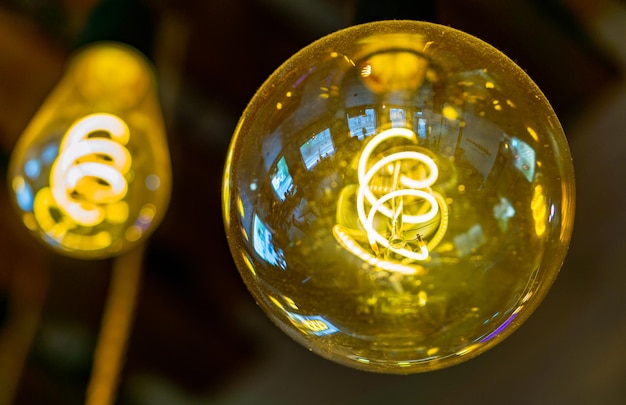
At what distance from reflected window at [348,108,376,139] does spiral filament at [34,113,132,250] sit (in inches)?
14.0

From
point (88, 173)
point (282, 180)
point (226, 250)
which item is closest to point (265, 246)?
point (282, 180)

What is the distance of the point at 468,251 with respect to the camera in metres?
0.41

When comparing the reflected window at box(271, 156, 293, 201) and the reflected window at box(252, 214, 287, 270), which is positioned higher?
the reflected window at box(271, 156, 293, 201)

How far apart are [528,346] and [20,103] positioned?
1006 millimetres

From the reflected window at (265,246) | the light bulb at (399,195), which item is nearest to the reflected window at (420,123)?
the light bulb at (399,195)

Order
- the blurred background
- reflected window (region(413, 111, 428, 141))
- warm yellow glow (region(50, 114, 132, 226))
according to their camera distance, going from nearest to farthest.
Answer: reflected window (region(413, 111, 428, 141)) < warm yellow glow (region(50, 114, 132, 226)) < the blurred background

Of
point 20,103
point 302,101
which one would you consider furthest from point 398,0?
point 20,103

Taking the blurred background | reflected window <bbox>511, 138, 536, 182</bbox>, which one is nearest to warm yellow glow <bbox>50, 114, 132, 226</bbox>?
the blurred background

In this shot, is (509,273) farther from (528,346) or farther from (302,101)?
(528,346)

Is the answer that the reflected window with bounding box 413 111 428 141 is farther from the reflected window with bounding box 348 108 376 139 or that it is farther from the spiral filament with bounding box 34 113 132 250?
the spiral filament with bounding box 34 113 132 250

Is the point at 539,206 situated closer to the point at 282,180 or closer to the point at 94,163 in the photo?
the point at 282,180

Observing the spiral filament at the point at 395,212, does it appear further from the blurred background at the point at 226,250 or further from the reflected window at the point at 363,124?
the blurred background at the point at 226,250

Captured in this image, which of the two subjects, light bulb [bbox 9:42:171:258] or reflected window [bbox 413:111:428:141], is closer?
reflected window [bbox 413:111:428:141]

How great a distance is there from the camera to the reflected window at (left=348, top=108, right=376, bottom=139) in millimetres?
389
